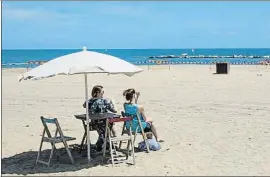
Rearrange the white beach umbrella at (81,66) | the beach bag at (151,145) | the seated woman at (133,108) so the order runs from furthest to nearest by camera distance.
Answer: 1. the beach bag at (151,145)
2. the seated woman at (133,108)
3. the white beach umbrella at (81,66)

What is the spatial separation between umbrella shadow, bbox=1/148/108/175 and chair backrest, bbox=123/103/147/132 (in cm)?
79

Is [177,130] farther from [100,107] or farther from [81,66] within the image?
[81,66]

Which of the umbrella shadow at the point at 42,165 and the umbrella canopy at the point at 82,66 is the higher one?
the umbrella canopy at the point at 82,66

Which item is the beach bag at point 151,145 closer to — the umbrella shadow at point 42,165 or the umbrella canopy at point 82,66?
the umbrella shadow at point 42,165

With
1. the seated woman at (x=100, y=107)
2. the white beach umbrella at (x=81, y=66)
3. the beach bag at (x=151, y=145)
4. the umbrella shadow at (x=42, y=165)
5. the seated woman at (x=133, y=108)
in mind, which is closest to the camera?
the white beach umbrella at (x=81, y=66)

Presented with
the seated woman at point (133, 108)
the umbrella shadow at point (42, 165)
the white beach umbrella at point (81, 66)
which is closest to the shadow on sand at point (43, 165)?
the umbrella shadow at point (42, 165)

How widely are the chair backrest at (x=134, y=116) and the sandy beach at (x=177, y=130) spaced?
0.44 metres

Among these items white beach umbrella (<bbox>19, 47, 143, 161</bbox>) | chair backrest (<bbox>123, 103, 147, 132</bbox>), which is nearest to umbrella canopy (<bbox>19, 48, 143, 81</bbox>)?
white beach umbrella (<bbox>19, 47, 143, 161</bbox>)

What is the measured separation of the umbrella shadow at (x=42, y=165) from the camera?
6.98 metres

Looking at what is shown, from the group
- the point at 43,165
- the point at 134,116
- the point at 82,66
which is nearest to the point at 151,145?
the point at 134,116

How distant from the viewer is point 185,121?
1135 centimetres

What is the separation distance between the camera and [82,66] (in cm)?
674

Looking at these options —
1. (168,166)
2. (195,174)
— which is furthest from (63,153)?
(195,174)

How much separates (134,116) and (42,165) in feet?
5.35
